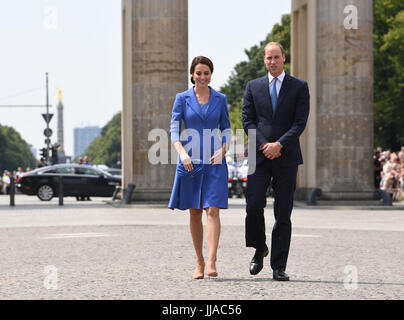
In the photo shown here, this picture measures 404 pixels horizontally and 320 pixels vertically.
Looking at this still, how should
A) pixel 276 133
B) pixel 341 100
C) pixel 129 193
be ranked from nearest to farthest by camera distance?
pixel 276 133
pixel 341 100
pixel 129 193

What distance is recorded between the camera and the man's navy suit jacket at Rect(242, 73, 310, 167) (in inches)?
315

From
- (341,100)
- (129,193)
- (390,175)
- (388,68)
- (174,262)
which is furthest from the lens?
(388,68)

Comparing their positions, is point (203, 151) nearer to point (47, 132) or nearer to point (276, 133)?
point (276, 133)

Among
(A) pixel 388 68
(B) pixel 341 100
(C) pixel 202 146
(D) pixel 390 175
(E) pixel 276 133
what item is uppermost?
(A) pixel 388 68

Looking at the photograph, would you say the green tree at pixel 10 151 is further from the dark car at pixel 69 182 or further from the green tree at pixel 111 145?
the dark car at pixel 69 182

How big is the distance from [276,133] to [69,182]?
25.2 m

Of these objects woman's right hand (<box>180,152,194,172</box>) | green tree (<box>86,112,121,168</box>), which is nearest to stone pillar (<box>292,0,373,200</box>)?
woman's right hand (<box>180,152,194,172</box>)

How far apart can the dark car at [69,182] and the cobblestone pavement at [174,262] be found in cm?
1549

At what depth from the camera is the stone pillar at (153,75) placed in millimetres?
23734

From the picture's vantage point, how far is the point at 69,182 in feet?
107

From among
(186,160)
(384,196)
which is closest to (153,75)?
(384,196)

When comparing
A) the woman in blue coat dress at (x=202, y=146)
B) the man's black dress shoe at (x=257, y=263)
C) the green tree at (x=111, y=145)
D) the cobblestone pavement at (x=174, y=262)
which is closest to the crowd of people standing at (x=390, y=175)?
the cobblestone pavement at (x=174, y=262)

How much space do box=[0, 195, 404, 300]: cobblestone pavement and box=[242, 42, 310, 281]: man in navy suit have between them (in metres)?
0.44
